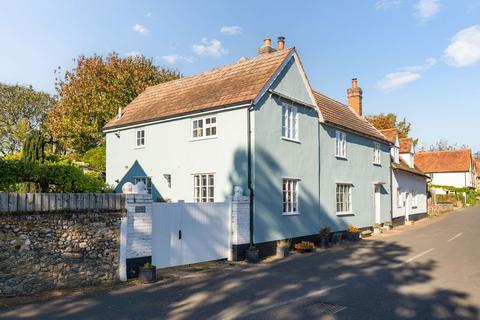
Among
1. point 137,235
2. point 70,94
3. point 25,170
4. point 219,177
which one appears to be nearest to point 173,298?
point 137,235

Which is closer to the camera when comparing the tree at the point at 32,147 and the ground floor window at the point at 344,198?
the tree at the point at 32,147

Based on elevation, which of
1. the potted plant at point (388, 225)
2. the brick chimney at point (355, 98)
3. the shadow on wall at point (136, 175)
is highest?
the brick chimney at point (355, 98)

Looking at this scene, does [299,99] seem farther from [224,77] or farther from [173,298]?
[173,298]

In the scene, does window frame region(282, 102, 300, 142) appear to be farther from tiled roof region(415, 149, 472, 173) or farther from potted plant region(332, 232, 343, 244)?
tiled roof region(415, 149, 472, 173)

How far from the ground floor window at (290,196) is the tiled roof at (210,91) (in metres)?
4.21

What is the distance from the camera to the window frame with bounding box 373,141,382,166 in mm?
26922

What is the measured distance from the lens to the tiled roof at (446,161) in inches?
2650

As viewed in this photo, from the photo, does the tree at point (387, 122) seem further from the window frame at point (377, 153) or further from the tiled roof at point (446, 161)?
the window frame at point (377, 153)

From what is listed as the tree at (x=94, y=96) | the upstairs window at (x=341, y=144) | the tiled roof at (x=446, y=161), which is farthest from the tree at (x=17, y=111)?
the tiled roof at (x=446, y=161)

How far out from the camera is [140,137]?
69.5 ft

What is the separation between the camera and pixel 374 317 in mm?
7941

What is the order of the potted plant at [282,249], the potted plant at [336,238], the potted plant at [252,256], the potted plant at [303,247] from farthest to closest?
the potted plant at [336,238] < the potted plant at [303,247] < the potted plant at [282,249] < the potted plant at [252,256]

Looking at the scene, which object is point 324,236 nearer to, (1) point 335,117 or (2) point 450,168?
(1) point 335,117

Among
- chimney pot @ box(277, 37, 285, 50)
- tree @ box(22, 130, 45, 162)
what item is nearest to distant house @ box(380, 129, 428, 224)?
chimney pot @ box(277, 37, 285, 50)
